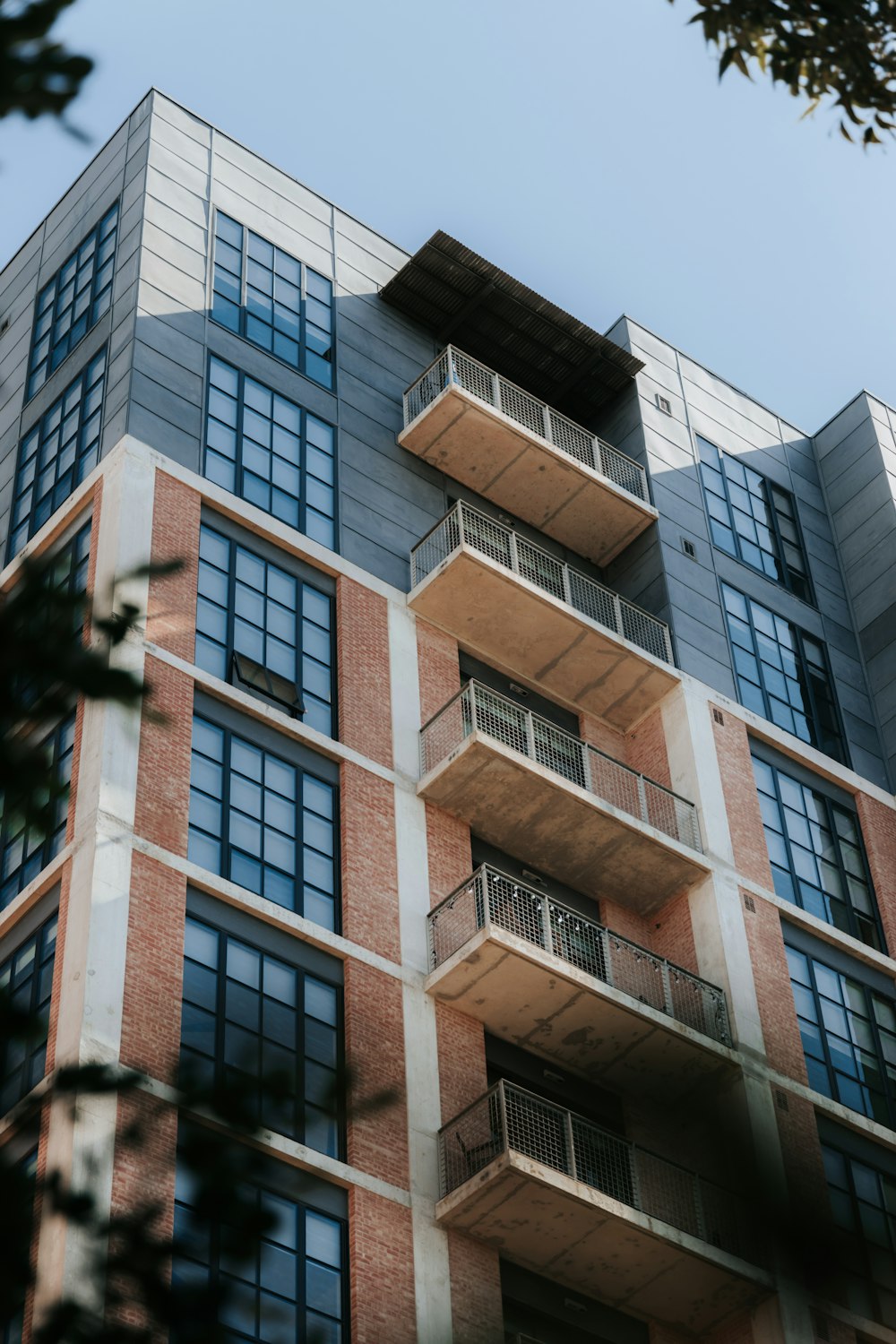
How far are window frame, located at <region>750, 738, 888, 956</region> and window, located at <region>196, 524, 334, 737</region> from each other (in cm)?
919

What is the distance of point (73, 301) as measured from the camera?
1508 inches

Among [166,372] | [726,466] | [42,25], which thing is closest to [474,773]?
[166,372]

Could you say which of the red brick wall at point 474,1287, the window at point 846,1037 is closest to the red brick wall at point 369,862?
Answer: the red brick wall at point 474,1287

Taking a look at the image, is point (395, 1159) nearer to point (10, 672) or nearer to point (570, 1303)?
point (570, 1303)

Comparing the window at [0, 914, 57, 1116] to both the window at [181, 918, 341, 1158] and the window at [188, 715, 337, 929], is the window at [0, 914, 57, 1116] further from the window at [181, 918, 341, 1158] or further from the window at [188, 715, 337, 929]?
the window at [188, 715, 337, 929]

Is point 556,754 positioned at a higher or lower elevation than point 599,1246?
higher

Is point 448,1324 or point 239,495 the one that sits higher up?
point 239,495

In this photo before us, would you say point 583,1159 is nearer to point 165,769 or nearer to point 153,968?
point 153,968

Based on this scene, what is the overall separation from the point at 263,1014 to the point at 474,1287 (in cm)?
471

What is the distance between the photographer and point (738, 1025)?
31.4 m

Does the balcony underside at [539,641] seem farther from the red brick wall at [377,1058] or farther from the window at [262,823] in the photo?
the red brick wall at [377,1058]

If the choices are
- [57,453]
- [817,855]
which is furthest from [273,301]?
[817,855]

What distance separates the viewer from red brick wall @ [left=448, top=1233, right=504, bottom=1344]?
26000 millimetres

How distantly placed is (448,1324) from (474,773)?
9.35m
